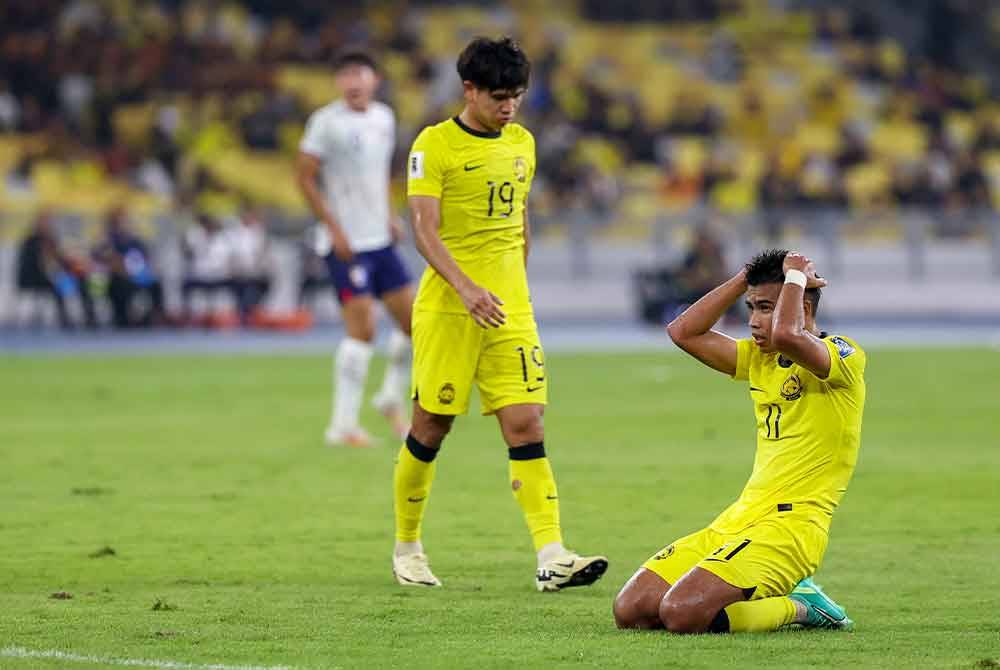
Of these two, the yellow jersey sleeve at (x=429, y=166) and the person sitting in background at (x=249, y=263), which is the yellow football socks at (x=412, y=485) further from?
the person sitting in background at (x=249, y=263)

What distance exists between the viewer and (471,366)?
788cm

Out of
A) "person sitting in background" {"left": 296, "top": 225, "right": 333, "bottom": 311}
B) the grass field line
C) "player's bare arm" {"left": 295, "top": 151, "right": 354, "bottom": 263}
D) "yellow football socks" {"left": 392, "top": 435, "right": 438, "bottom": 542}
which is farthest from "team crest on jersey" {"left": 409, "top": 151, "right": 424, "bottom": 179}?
"person sitting in background" {"left": 296, "top": 225, "right": 333, "bottom": 311}

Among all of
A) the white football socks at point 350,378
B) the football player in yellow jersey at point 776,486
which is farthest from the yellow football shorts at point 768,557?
the white football socks at point 350,378

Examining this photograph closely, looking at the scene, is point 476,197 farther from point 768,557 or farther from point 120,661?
point 120,661

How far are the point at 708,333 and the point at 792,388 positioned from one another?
1.55ft

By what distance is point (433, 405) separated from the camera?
784cm

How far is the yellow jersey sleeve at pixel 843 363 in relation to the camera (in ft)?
22.0

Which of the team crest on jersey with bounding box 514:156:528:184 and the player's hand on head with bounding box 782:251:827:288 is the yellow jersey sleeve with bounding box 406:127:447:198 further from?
the player's hand on head with bounding box 782:251:827:288

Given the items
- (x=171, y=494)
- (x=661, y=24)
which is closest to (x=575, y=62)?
(x=661, y=24)

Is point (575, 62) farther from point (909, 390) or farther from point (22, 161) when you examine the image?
point (909, 390)

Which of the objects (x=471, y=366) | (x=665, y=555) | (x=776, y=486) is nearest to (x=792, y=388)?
(x=776, y=486)

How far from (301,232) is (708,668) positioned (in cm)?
2364

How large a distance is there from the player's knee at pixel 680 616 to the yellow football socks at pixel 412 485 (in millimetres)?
1756

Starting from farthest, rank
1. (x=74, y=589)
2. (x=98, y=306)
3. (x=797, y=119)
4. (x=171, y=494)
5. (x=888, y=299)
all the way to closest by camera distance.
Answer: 1. (x=797, y=119)
2. (x=888, y=299)
3. (x=98, y=306)
4. (x=171, y=494)
5. (x=74, y=589)
